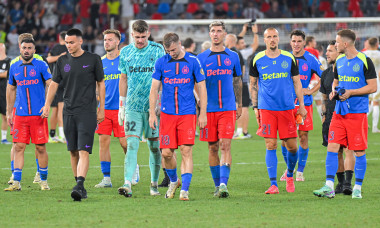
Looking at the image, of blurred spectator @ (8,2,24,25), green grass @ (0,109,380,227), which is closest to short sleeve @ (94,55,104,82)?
green grass @ (0,109,380,227)

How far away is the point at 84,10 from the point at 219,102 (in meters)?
22.4

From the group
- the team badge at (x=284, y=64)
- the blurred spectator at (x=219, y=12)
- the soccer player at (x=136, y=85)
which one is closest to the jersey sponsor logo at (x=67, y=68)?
the soccer player at (x=136, y=85)

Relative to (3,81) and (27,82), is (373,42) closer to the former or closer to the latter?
(3,81)

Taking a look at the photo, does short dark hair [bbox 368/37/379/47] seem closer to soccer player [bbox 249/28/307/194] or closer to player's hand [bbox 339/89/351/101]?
soccer player [bbox 249/28/307/194]

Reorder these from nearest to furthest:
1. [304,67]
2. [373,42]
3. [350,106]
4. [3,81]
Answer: [350,106] < [304,67] < [3,81] < [373,42]

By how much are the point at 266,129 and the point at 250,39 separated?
1354cm

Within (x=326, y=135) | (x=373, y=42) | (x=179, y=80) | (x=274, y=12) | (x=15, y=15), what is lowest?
(x=326, y=135)

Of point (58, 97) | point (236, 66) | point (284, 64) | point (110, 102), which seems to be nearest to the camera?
point (236, 66)

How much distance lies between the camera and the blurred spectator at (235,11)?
31.5 meters

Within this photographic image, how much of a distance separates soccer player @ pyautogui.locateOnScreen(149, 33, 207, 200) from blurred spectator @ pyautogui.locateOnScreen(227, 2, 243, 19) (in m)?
22.1

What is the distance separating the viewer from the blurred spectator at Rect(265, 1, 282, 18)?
103 ft

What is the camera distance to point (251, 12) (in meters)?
31.6

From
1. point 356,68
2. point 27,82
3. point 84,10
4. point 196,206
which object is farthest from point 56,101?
point 84,10

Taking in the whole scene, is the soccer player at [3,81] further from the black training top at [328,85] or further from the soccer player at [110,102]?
the black training top at [328,85]
